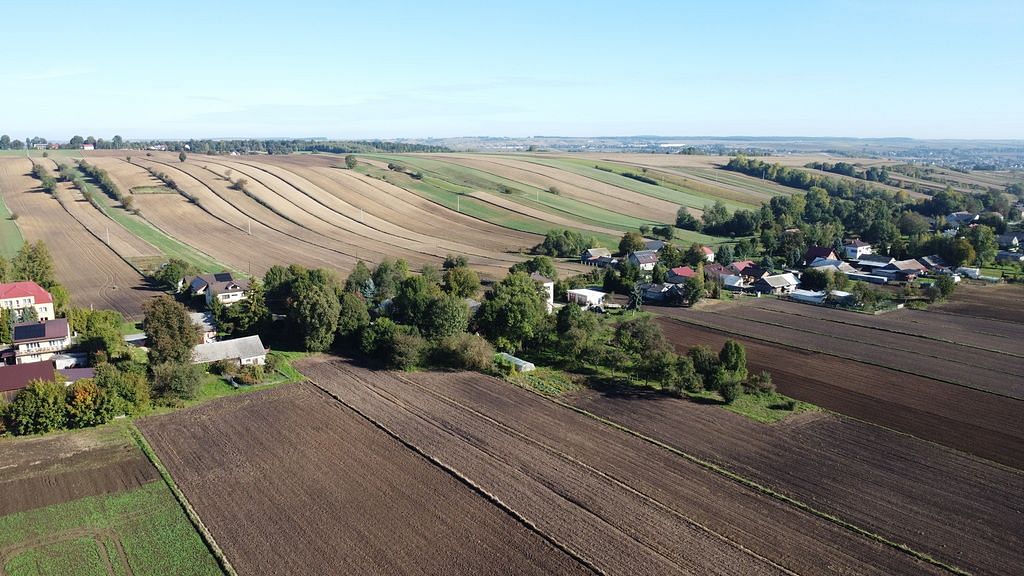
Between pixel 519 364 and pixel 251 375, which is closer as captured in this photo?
pixel 251 375

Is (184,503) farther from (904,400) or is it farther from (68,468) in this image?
(904,400)

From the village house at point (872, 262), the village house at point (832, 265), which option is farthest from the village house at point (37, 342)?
the village house at point (872, 262)

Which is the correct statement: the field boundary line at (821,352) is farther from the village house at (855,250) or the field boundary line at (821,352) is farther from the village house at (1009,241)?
the village house at (1009,241)

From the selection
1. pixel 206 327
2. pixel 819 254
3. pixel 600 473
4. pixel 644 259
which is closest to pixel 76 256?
pixel 206 327

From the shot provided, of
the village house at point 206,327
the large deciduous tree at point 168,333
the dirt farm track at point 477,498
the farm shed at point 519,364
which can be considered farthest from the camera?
the village house at point 206,327

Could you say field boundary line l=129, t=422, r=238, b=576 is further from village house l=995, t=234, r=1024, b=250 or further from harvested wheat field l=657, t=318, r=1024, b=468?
village house l=995, t=234, r=1024, b=250

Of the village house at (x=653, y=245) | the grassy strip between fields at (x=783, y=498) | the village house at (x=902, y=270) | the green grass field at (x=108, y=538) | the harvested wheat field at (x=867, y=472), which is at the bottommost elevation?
the village house at (x=902, y=270)

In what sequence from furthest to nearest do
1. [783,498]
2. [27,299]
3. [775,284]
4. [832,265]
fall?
1. [832,265]
2. [775,284]
3. [27,299]
4. [783,498]

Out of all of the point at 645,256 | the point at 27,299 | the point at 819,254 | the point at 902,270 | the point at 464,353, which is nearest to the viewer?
the point at 464,353
